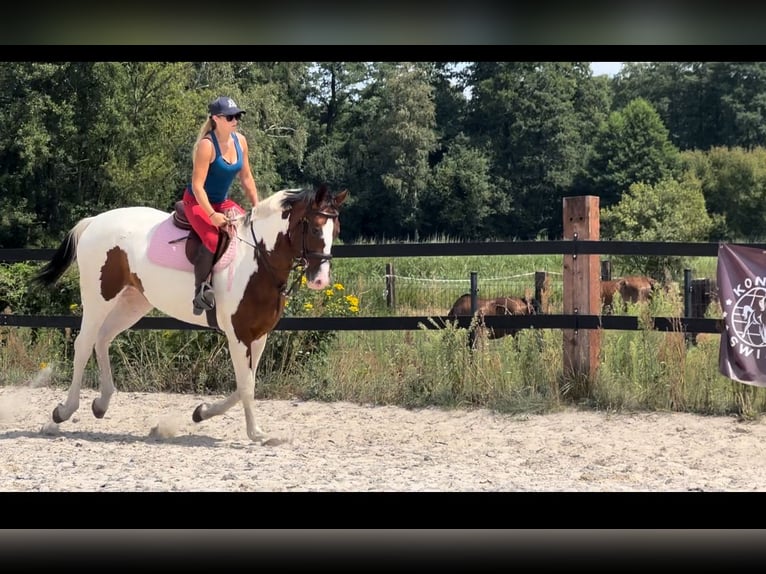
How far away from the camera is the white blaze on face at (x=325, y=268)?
238 inches

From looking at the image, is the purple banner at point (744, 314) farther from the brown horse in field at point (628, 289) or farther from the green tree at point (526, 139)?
the green tree at point (526, 139)

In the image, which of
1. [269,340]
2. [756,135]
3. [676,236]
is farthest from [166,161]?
[756,135]

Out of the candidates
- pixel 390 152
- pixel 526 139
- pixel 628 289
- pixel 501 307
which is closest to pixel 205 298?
pixel 501 307

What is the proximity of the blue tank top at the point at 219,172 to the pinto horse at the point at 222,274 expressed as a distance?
8.5 inches

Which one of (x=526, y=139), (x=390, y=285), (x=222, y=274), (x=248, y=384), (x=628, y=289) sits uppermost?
(x=526, y=139)

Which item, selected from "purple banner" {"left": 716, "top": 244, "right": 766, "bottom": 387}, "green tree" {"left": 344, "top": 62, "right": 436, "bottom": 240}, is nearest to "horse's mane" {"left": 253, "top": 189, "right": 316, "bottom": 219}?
"purple banner" {"left": 716, "top": 244, "right": 766, "bottom": 387}

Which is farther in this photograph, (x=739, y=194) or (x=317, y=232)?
(x=739, y=194)

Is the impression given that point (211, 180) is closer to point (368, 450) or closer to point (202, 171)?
point (202, 171)

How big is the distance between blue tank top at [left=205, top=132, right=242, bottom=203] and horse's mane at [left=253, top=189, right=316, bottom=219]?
22cm

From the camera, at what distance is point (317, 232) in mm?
6090

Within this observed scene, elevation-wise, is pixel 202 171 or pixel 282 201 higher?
pixel 202 171

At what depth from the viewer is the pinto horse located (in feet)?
20.3

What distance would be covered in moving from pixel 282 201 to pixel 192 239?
0.61 m

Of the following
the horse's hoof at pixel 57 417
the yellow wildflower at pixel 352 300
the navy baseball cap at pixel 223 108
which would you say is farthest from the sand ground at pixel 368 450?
the navy baseball cap at pixel 223 108
